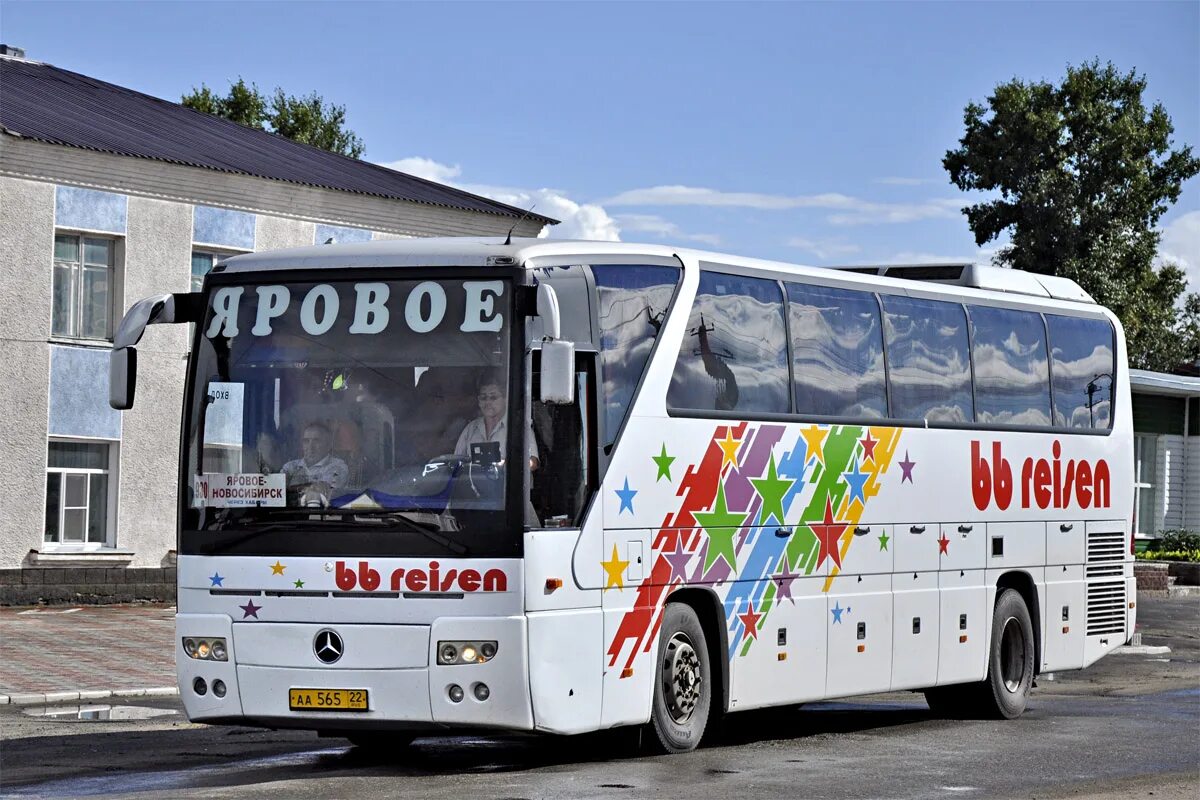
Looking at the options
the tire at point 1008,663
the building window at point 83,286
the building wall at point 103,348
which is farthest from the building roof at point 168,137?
the tire at point 1008,663

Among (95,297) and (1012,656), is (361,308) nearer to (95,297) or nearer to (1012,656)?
(1012,656)

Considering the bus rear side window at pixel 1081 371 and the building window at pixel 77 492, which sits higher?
the bus rear side window at pixel 1081 371

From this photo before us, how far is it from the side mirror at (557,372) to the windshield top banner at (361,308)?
498mm

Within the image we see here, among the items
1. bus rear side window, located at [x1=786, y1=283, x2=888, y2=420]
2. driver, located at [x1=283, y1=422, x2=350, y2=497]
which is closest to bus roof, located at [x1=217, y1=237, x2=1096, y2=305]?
bus rear side window, located at [x1=786, y1=283, x2=888, y2=420]

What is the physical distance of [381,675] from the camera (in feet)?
38.4

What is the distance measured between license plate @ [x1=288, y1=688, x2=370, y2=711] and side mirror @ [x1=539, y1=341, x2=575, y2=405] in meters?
2.09

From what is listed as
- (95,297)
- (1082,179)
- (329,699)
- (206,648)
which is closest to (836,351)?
(329,699)

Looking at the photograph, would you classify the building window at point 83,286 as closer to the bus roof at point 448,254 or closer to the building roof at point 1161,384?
the bus roof at point 448,254

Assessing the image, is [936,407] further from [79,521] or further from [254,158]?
[254,158]

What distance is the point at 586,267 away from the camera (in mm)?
12664

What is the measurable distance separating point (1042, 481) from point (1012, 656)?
1607 mm

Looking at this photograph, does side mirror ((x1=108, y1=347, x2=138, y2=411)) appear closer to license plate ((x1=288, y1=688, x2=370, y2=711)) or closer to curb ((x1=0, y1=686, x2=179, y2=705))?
license plate ((x1=288, y1=688, x2=370, y2=711))

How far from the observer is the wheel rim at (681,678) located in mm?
13203

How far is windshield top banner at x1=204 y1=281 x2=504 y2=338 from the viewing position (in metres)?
12.0
